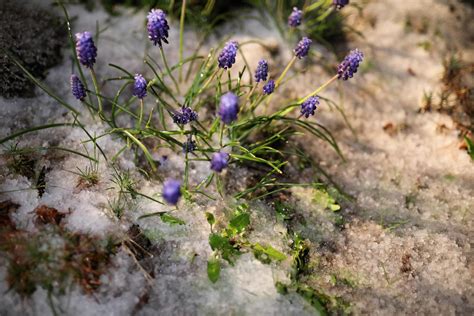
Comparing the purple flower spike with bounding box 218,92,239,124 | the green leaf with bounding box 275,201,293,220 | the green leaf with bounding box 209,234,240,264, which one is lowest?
the green leaf with bounding box 209,234,240,264

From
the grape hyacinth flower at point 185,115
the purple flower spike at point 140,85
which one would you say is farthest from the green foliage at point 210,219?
the purple flower spike at point 140,85

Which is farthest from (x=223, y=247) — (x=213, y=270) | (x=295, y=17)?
(x=295, y=17)

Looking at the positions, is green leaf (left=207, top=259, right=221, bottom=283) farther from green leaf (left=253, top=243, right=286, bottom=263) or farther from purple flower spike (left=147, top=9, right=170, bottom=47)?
purple flower spike (left=147, top=9, right=170, bottom=47)

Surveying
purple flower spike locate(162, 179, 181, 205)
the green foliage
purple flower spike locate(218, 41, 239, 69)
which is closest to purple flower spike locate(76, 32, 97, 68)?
purple flower spike locate(218, 41, 239, 69)

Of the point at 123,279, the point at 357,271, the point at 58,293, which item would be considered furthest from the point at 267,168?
the point at 58,293

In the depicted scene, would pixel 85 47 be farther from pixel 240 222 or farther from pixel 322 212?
pixel 322 212

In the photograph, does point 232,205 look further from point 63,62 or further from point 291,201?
point 63,62
